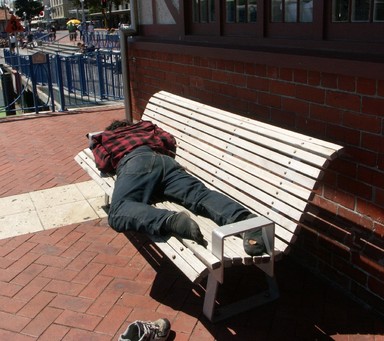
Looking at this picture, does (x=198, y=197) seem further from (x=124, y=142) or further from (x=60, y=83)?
(x=60, y=83)

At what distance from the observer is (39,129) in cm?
825

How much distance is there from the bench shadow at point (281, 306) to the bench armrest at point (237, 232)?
0.52m

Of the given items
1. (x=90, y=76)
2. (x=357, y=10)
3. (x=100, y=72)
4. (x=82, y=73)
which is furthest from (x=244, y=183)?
(x=90, y=76)

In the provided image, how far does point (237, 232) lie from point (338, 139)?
1.03 meters

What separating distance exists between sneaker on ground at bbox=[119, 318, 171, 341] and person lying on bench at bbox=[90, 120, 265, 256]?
1.73 feet

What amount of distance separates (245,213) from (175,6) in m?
3.22

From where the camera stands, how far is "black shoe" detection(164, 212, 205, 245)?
110 inches

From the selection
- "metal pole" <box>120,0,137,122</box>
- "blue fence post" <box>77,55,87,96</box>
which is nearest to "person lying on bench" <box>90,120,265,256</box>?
"metal pole" <box>120,0,137,122</box>

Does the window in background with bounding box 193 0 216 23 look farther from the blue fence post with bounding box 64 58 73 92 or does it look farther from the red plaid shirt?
the blue fence post with bounding box 64 58 73 92

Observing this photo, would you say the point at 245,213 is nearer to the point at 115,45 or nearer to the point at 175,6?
the point at 175,6

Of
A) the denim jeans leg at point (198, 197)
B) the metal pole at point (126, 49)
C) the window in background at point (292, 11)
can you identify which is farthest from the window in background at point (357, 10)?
the metal pole at point (126, 49)

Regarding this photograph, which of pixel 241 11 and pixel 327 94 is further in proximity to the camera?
pixel 241 11

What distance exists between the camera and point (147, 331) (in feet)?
9.02

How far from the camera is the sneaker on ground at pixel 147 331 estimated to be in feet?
8.94
